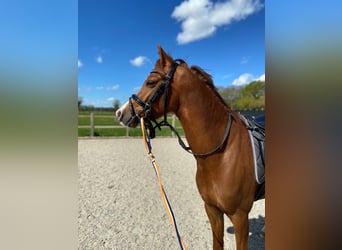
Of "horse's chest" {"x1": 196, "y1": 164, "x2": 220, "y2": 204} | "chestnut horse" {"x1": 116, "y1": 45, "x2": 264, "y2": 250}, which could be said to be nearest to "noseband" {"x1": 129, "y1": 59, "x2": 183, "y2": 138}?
"chestnut horse" {"x1": 116, "y1": 45, "x2": 264, "y2": 250}

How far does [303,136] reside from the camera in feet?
1.53

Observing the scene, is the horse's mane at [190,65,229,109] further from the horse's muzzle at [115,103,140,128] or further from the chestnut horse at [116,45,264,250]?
the horse's muzzle at [115,103,140,128]

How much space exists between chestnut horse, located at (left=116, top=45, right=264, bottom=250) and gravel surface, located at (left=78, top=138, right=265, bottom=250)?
129 centimetres

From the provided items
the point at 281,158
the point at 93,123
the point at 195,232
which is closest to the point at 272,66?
the point at 281,158

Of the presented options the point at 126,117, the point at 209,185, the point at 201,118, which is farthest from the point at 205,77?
the point at 209,185

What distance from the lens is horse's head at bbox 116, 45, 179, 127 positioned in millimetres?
1690

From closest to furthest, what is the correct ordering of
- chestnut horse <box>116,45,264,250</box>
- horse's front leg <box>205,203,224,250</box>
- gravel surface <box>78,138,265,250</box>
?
chestnut horse <box>116,45,264,250</box>
horse's front leg <box>205,203,224,250</box>
gravel surface <box>78,138,265,250</box>

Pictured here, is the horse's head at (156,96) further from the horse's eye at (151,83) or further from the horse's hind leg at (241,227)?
the horse's hind leg at (241,227)

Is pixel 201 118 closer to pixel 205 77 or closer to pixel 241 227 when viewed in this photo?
pixel 205 77

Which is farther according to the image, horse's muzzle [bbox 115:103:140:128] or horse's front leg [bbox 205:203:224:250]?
horse's front leg [bbox 205:203:224:250]

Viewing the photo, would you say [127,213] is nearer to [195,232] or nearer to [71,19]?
[195,232]

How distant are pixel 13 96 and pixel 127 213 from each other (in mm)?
3313

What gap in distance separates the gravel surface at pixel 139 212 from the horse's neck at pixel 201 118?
5.26ft

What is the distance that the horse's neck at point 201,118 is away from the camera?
168cm
